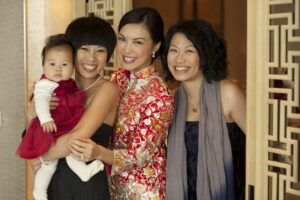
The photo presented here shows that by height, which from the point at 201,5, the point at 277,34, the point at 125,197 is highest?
the point at 201,5

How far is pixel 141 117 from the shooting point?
2129mm

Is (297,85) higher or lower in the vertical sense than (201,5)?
lower

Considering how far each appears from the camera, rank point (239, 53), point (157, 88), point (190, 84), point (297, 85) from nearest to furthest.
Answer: point (297, 85), point (157, 88), point (190, 84), point (239, 53)

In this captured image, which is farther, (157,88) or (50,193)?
(157,88)

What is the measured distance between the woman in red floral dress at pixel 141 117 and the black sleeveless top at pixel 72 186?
126 millimetres

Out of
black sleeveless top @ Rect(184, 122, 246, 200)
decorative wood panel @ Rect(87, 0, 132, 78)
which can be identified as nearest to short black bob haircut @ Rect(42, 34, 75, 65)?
black sleeveless top @ Rect(184, 122, 246, 200)

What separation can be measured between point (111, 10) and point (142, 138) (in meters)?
1.26

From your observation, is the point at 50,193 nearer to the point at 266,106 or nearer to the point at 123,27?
the point at 123,27

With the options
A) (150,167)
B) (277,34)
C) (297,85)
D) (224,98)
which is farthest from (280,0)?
(150,167)

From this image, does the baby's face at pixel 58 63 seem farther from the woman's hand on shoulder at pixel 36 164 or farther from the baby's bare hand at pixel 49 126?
the woman's hand on shoulder at pixel 36 164

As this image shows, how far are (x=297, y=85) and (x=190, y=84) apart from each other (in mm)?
716

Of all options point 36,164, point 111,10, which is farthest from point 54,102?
point 111,10

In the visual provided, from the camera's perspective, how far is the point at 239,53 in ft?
17.9

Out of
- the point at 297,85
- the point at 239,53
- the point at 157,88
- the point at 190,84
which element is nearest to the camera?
the point at 297,85
